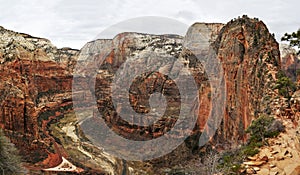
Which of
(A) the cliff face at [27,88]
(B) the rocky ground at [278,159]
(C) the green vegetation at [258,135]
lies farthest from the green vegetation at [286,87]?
(A) the cliff face at [27,88]

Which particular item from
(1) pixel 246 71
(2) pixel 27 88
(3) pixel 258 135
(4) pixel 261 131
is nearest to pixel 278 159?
(4) pixel 261 131

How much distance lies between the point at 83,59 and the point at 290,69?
43.7 m

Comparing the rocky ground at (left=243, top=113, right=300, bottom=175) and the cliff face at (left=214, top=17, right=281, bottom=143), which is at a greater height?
the cliff face at (left=214, top=17, right=281, bottom=143)

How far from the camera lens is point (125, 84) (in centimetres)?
5019

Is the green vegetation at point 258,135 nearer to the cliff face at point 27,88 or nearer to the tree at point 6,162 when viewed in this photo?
the tree at point 6,162

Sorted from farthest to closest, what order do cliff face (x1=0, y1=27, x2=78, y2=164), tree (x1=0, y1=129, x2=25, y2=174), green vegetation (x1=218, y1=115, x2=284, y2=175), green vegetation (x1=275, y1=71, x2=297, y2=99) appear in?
cliff face (x1=0, y1=27, x2=78, y2=164), tree (x1=0, y1=129, x2=25, y2=174), green vegetation (x1=275, y1=71, x2=297, y2=99), green vegetation (x1=218, y1=115, x2=284, y2=175)

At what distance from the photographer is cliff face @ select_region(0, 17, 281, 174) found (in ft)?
72.6

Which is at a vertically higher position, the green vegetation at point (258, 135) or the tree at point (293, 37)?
the tree at point (293, 37)

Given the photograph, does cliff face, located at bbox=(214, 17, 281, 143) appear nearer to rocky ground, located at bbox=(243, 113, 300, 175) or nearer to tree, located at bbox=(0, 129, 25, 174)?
rocky ground, located at bbox=(243, 113, 300, 175)

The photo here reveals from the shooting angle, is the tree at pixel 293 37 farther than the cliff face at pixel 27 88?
No

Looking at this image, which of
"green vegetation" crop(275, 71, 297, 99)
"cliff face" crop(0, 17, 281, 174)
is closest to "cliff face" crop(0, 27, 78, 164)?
"cliff face" crop(0, 17, 281, 174)

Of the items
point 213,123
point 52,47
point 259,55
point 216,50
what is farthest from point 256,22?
point 52,47

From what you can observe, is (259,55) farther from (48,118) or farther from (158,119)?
(48,118)

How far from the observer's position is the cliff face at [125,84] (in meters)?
22.1
